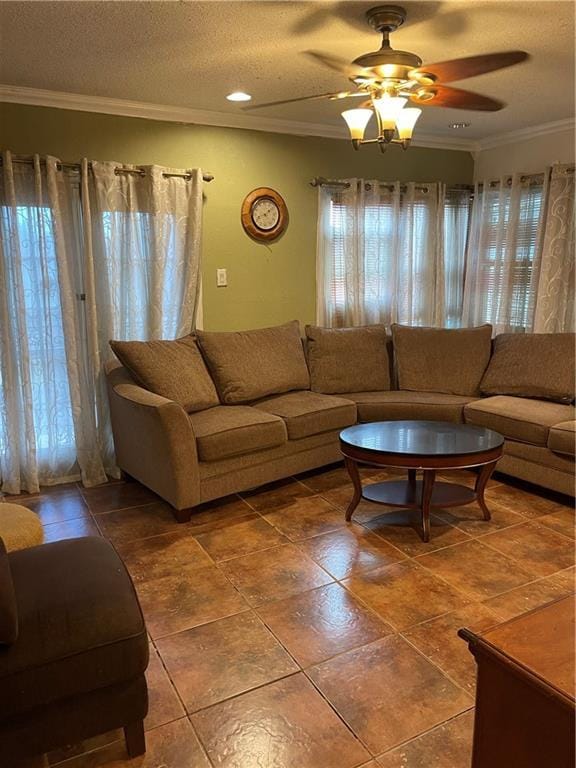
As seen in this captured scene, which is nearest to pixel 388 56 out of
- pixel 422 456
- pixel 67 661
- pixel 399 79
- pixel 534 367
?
pixel 399 79

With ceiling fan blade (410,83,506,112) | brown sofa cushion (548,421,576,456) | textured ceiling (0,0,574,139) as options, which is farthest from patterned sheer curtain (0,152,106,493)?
brown sofa cushion (548,421,576,456)

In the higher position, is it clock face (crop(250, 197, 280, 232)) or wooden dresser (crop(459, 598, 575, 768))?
clock face (crop(250, 197, 280, 232))

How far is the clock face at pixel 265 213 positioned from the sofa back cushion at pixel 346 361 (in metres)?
0.80

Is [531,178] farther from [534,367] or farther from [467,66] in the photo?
[467,66]

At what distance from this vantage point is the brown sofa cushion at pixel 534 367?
3.83 meters

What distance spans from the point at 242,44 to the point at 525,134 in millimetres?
2797

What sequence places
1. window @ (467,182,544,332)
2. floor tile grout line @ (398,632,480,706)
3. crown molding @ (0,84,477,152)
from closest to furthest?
floor tile grout line @ (398,632,480,706)
crown molding @ (0,84,477,152)
window @ (467,182,544,332)

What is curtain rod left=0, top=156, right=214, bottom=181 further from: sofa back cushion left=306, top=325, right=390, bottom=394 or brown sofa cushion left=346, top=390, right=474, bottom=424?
brown sofa cushion left=346, top=390, right=474, bottom=424

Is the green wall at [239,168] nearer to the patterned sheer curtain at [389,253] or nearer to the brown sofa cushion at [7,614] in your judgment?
the patterned sheer curtain at [389,253]

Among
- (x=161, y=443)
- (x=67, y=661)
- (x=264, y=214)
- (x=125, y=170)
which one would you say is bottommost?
(x=67, y=661)

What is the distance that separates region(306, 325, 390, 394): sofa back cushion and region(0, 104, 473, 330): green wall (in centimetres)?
36

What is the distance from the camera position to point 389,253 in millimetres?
4770

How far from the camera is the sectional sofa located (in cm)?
326

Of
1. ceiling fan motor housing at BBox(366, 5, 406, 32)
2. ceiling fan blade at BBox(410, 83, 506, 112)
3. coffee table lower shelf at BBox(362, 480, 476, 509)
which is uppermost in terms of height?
ceiling fan motor housing at BBox(366, 5, 406, 32)
